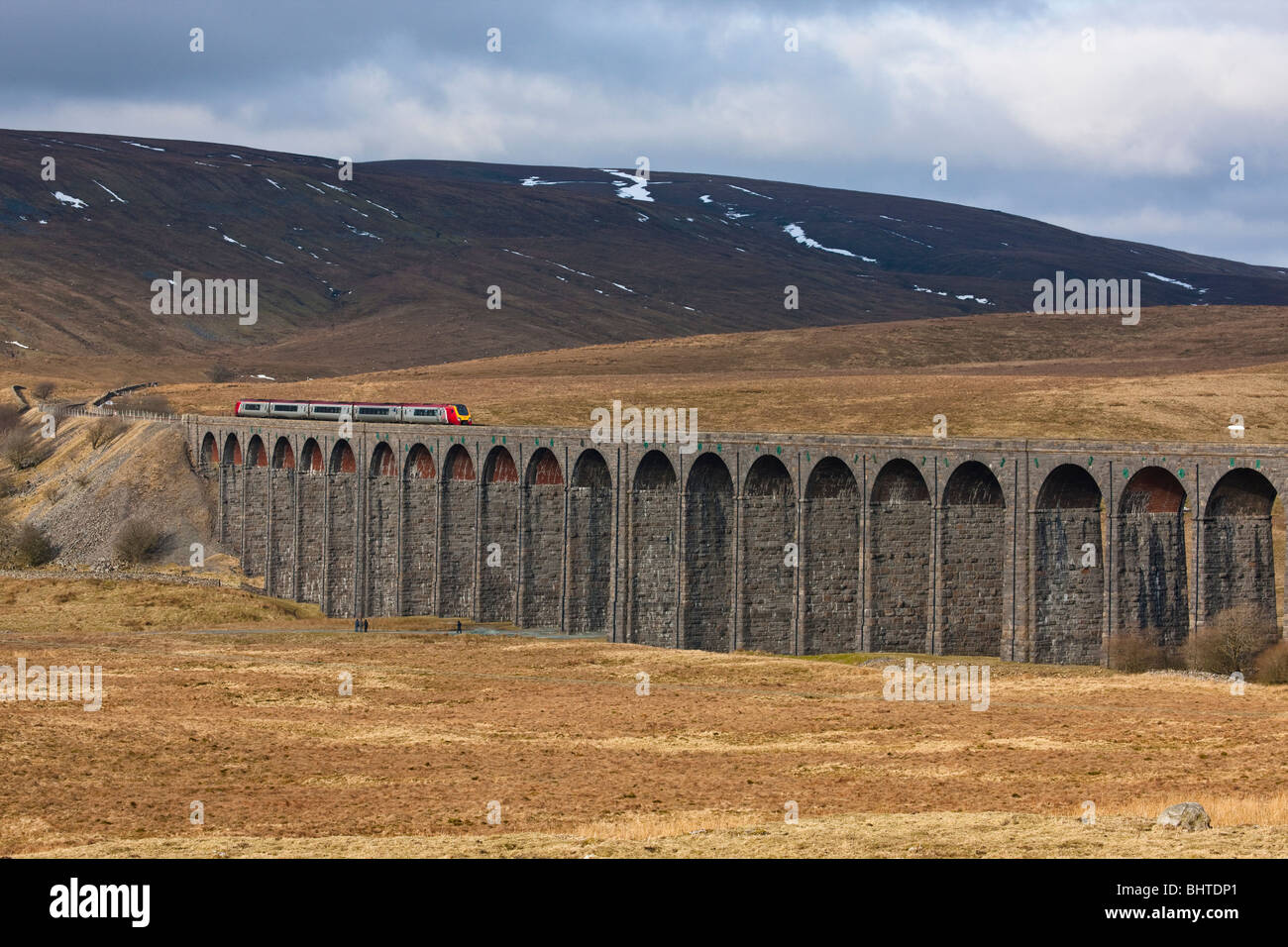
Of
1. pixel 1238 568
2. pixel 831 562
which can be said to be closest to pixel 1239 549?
pixel 1238 568

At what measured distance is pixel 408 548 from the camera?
85625mm

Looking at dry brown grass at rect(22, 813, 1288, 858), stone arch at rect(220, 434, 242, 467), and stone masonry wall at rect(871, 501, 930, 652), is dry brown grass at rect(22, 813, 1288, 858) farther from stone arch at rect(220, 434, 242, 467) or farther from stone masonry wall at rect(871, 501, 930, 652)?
stone arch at rect(220, 434, 242, 467)

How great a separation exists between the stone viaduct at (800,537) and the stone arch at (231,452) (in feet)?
42.3

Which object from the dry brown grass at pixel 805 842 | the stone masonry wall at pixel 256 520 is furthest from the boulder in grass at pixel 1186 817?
the stone masonry wall at pixel 256 520

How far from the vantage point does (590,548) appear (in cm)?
7544

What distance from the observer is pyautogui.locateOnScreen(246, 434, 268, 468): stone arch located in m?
103

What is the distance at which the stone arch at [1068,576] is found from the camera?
55.8 meters

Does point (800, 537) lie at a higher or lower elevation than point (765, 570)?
higher

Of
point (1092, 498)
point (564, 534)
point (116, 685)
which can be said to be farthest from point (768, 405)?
point (116, 685)

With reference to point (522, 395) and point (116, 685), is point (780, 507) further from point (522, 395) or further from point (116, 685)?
point (522, 395)

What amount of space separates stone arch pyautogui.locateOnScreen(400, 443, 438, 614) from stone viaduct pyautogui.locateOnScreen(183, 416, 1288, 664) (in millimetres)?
119

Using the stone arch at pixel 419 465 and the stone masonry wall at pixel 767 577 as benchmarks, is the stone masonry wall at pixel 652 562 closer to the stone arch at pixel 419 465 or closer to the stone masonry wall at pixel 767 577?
the stone masonry wall at pixel 767 577

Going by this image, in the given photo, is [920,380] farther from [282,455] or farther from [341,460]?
[282,455]

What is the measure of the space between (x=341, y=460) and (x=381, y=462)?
15.4 feet
